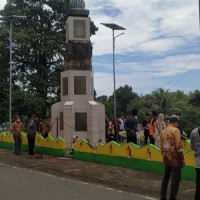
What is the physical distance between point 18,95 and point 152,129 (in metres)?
15.7

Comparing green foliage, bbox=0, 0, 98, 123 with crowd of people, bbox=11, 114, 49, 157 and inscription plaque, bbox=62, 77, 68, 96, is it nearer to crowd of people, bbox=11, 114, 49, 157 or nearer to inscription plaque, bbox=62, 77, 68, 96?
inscription plaque, bbox=62, 77, 68, 96

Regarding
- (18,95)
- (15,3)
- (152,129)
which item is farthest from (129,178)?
(15,3)

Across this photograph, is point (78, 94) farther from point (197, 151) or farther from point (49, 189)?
point (197, 151)

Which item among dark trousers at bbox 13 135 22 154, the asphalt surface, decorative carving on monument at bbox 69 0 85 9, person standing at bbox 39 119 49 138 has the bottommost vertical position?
the asphalt surface

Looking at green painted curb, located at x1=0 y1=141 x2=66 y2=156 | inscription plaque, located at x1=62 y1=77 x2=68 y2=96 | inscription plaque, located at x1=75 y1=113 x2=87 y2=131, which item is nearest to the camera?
green painted curb, located at x1=0 y1=141 x2=66 y2=156

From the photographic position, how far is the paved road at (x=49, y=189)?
6672 millimetres

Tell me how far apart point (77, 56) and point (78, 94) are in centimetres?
211

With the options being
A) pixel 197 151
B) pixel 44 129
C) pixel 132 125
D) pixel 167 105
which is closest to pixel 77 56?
pixel 44 129

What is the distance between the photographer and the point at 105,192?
7168 millimetres

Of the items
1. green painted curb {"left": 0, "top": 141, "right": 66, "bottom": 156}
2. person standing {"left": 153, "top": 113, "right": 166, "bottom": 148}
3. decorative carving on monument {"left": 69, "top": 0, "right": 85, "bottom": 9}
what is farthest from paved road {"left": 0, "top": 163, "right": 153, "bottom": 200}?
decorative carving on monument {"left": 69, "top": 0, "right": 85, "bottom": 9}

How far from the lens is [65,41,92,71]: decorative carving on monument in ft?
57.2

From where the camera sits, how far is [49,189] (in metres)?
7.40

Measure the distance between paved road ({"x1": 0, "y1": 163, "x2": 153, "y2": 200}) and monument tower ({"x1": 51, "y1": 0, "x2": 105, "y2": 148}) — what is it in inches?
280

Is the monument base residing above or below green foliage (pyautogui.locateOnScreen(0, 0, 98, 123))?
below
